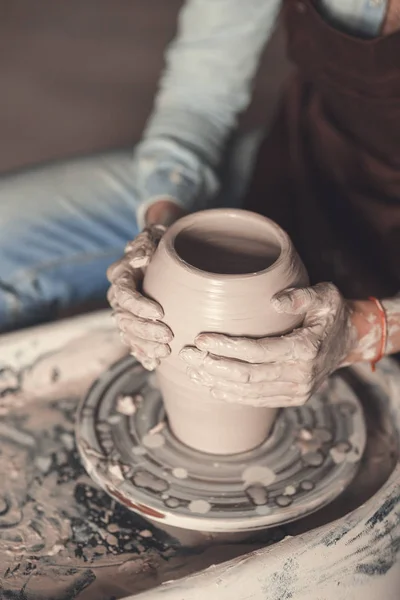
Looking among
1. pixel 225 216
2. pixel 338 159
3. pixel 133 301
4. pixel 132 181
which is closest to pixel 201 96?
pixel 132 181

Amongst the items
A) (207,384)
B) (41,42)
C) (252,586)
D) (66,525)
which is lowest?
(41,42)

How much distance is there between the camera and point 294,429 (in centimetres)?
123

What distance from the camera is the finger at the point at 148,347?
1.05 m

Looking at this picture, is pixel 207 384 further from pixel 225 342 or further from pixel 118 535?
pixel 118 535

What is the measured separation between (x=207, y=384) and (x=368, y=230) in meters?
0.59

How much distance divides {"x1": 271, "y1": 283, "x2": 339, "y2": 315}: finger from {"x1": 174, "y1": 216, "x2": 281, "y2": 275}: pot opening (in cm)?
11

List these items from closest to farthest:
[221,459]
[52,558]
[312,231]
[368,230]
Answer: [52,558] < [221,459] < [368,230] < [312,231]

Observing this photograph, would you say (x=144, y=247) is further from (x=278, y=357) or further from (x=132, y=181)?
(x=132, y=181)

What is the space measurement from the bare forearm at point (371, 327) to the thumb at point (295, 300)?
124 millimetres

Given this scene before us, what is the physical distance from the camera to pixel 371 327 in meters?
1.13

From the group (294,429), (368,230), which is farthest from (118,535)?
(368,230)

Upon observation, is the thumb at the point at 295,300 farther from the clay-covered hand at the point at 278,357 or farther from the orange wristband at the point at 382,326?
the orange wristband at the point at 382,326

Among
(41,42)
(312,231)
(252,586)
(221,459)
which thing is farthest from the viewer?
(41,42)

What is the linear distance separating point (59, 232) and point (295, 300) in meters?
0.73
